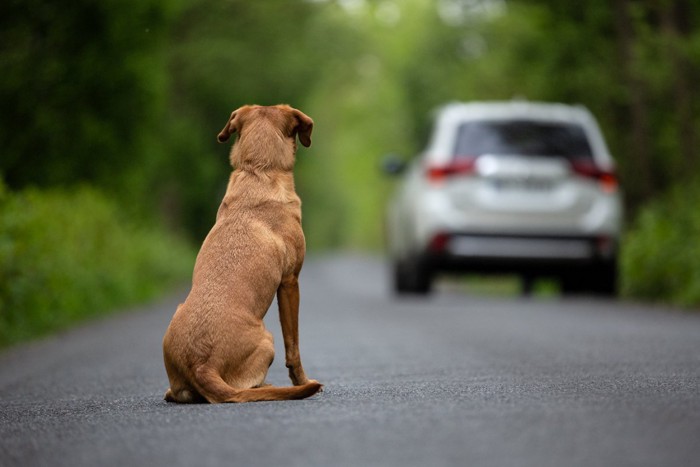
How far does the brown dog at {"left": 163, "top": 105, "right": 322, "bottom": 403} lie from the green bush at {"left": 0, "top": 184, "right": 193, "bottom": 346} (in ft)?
15.9

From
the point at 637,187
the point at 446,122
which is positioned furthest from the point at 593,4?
the point at 446,122

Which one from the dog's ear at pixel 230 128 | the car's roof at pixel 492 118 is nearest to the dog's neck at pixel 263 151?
the dog's ear at pixel 230 128

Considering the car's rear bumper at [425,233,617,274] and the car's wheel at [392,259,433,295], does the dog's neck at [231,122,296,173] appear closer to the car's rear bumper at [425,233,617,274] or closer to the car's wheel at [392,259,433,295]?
the car's rear bumper at [425,233,617,274]

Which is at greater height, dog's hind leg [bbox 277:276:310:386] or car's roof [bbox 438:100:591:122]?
car's roof [bbox 438:100:591:122]

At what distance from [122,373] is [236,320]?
2.59 metres

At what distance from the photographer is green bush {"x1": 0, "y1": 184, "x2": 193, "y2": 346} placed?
38.2 feet

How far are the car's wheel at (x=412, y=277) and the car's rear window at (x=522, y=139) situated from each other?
1.47 m

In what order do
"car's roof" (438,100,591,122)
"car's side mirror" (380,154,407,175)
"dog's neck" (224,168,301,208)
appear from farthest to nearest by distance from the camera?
"car's side mirror" (380,154,407,175) < "car's roof" (438,100,591,122) < "dog's neck" (224,168,301,208)

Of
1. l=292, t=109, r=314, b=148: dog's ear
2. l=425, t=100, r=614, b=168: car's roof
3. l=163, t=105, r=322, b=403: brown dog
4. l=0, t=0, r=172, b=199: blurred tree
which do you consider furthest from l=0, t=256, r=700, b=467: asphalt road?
l=0, t=0, r=172, b=199: blurred tree

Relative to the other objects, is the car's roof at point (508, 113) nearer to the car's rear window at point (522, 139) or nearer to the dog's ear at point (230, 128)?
the car's rear window at point (522, 139)

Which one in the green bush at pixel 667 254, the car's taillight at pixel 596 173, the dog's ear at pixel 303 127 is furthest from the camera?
the green bush at pixel 667 254

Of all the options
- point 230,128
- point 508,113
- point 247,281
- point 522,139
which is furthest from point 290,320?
point 508,113

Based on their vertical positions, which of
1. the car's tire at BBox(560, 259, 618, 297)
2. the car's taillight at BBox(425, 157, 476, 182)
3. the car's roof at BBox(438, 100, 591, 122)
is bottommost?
the car's tire at BBox(560, 259, 618, 297)

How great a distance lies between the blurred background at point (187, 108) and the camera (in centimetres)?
1462
